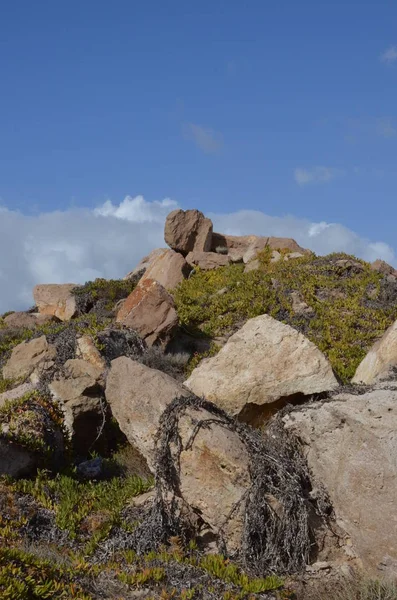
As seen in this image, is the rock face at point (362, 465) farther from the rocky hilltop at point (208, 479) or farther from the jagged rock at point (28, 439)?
the jagged rock at point (28, 439)

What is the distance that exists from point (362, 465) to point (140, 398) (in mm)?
2903

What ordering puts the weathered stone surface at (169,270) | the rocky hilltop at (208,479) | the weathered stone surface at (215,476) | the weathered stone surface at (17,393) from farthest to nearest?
the weathered stone surface at (169,270), the weathered stone surface at (17,393), the weathered stone surface at (215,476), the rocky hilltop at (208,479)

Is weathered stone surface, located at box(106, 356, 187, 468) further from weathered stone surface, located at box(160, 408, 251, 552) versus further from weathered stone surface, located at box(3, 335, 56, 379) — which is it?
weathered stone surface, located at box(3, 335, 56, 379)

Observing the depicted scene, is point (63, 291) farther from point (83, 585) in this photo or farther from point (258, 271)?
point (83, 585)

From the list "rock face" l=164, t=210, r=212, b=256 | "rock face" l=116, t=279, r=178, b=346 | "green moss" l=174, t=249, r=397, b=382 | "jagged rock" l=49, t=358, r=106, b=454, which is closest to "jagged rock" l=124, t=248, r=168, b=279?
"rock face" l=164, t=210, r=212, b=256

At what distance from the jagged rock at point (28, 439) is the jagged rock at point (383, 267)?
555 inches

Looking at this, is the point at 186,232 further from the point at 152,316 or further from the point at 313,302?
the point at 152,316

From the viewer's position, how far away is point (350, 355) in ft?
49.4

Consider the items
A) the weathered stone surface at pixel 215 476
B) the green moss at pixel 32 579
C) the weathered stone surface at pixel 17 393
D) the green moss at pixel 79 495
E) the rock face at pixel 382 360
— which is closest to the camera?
the green moss at pixel 32 579

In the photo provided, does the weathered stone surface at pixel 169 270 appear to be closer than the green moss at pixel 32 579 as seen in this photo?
No

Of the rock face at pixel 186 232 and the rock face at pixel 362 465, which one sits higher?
the rock face at pixel 186 232

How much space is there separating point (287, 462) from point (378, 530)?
1254 millimetres

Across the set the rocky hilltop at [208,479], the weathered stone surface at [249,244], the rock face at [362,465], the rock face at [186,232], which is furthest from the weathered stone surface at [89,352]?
the rock face at [186,232]

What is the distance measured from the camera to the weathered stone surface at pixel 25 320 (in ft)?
67.0
